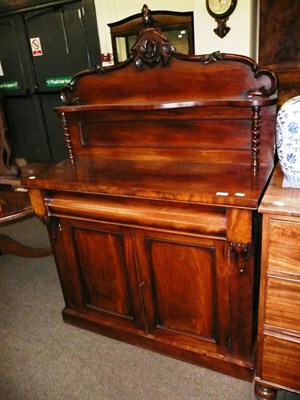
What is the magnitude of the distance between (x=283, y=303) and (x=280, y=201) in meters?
0.37

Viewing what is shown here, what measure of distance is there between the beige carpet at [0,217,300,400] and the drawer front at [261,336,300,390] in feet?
0.67

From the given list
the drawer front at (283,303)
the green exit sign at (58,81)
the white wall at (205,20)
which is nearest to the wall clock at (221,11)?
the white wall at (205,20)

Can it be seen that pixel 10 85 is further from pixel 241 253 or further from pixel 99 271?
pixel 241 253

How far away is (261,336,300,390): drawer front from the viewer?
115 cm

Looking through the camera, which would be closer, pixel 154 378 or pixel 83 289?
pixel 154 378

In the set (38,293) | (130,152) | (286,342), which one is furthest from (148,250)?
(38,293)

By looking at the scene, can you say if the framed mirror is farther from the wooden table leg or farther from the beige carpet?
the beige carpet

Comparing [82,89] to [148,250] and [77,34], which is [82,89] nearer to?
[148,250]

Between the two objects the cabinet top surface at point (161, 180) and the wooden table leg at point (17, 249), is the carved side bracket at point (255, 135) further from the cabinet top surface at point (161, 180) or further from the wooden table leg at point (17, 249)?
the wooden table leg at point (17, 249)

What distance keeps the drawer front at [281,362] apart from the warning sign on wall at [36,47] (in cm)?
429

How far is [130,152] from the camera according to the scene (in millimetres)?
1569

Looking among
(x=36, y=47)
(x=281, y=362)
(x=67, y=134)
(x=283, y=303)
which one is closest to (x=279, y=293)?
(x=283, y=303)

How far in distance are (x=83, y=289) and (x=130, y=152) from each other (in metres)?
0.77

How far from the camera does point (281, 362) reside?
3.92ft
